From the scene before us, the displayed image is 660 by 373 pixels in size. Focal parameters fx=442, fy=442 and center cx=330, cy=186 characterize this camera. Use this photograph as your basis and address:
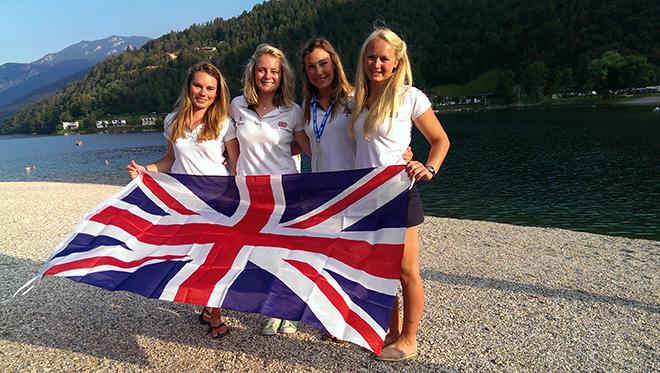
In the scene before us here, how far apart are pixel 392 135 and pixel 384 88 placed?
38 cm

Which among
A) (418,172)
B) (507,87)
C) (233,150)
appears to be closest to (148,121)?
(507,87)

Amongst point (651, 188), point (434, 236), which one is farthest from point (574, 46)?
point (434, 236)

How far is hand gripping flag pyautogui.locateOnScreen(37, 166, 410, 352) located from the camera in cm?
342

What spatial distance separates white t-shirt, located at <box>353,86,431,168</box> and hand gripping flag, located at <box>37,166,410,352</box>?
0.11 metres

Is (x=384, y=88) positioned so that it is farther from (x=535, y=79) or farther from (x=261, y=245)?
(x=535, y=79)

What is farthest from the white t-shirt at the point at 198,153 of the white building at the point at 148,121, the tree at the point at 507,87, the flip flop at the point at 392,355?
→ the white building at the point at 148,121

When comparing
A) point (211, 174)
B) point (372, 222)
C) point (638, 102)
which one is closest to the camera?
point (372, 222)

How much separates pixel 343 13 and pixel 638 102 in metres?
123

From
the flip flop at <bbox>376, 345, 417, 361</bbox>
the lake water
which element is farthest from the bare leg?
the lake water

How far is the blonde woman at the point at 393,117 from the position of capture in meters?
3.50

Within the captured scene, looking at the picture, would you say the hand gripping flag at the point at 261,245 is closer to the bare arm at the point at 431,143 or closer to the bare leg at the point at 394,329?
the bare arm at the point at 431,143

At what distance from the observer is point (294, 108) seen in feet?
13.9

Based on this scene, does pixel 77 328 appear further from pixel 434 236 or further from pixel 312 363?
pixel 434 236

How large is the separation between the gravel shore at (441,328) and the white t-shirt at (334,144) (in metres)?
1.86
